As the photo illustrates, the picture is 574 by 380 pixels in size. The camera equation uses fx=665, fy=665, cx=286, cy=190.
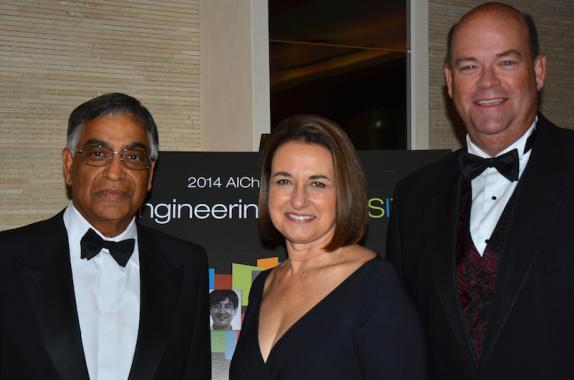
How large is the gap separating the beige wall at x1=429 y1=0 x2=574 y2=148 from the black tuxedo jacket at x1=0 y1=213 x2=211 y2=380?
341 cm

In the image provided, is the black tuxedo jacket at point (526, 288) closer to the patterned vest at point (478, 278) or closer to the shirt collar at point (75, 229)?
the patterned vest at point (478, 278)

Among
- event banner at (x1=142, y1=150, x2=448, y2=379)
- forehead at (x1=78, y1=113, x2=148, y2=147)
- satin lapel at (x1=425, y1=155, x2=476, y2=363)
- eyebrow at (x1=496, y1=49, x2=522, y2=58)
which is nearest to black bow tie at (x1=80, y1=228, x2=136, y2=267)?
forehead at (x1=78, y1=113, x2=148, y2=147)

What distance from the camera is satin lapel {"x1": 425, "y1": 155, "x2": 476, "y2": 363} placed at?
220 centimetres

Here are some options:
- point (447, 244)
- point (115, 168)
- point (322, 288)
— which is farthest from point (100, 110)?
point (447, 244)

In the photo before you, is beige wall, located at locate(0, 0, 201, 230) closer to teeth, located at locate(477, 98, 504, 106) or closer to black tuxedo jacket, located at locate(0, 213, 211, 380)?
black tuxedo jacket, located at locate(0, 213, 211, 380)

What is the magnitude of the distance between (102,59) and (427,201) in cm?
297

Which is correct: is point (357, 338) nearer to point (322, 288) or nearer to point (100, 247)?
point (322, 288)

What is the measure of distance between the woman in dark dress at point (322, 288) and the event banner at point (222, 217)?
87 cm

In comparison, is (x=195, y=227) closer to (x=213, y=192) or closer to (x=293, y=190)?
(x=213, y=192)

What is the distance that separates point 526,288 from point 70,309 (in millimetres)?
1489

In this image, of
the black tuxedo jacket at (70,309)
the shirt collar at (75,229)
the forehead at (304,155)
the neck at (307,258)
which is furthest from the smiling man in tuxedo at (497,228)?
the shirt collar at (75,229)

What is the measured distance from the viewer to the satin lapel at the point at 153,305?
2.28 metres

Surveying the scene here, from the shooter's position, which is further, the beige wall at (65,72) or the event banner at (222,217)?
the beige wall at (65,72)

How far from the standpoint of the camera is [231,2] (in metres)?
4.72
